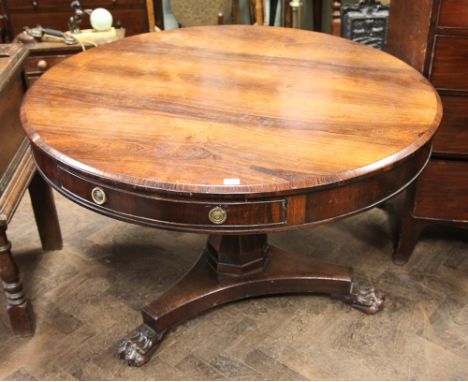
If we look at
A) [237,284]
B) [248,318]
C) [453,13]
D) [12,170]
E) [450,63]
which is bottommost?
[248,318]

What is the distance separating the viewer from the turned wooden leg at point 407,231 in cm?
198

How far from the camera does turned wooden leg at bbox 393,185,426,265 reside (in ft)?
6.50

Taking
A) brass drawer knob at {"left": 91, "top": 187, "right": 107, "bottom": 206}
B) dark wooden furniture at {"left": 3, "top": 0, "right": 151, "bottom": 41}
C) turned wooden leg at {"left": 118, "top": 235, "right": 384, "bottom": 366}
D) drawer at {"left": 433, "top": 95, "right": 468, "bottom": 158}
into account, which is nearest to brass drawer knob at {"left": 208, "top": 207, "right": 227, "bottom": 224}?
brass drawer knob at {"left": 91, "top": 187, "right": 107, "bottom": 206}

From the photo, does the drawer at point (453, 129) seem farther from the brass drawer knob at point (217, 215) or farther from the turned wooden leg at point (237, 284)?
the brass drawer knob at point (217, 215)

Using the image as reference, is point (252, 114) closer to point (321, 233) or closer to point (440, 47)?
point (440, 47)

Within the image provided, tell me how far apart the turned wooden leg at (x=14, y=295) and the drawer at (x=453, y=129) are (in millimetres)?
1339

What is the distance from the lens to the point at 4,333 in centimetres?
181

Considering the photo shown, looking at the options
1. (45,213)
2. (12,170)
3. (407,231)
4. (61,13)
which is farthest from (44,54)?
(407,231)

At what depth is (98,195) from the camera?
1213 millimetres

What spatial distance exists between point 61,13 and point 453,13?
249cm

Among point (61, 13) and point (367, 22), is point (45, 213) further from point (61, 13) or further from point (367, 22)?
point (367, 22)

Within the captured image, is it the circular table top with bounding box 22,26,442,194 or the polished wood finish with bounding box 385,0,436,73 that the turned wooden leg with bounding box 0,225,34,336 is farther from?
the polished wood finish with bounding box 385,0,436,73

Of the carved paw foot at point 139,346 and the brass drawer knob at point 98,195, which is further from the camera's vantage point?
the carved paw foot at point 139,346

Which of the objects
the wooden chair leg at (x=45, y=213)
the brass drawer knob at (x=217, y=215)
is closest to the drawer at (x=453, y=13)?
the brass drawer knob at (x=217, y=215)
